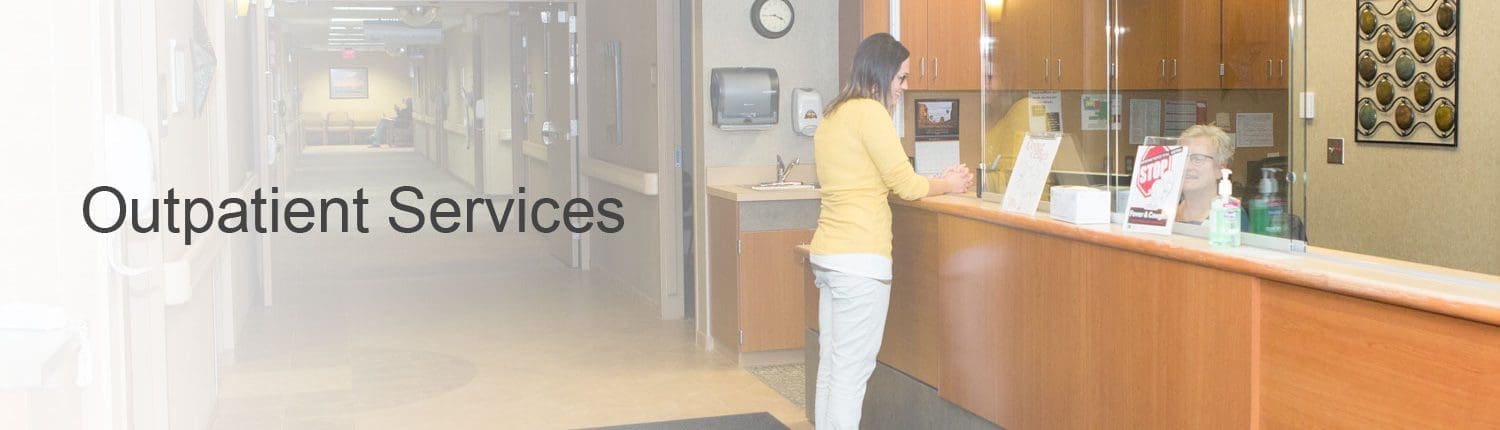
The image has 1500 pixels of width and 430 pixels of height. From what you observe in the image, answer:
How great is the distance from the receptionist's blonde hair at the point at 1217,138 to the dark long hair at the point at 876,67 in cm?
81

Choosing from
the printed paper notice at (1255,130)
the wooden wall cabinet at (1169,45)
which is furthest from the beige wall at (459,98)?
the printed paper notice at (1255,130)

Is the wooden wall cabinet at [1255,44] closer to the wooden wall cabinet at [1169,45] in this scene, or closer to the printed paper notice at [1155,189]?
the wooden wall cabinet at [1169,45]

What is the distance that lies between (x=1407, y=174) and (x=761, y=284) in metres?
2.93

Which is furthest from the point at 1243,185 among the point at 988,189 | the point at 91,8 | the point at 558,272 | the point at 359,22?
the point at 359,22

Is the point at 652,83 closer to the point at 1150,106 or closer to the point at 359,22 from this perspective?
the point at 1150,106

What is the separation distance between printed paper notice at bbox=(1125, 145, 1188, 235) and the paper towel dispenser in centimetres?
309

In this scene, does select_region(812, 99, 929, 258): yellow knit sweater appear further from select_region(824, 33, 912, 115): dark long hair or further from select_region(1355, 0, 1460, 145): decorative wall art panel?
select_region(1355, 0, 1460, 145): decorative wall art panel

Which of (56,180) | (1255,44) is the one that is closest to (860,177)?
(1255,44)

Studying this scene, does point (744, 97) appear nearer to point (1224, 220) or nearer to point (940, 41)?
point (940, 41)

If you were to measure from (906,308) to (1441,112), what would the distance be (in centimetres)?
300

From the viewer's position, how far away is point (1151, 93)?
435 cm

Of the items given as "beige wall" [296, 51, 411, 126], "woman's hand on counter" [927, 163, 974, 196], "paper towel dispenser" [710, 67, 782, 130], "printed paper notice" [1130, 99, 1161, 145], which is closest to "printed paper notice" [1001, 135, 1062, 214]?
"woman's hand on counter" [927, 163, 974, 196]

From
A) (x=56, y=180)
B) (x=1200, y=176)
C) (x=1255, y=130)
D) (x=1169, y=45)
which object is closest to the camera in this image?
(x=56, y=180)

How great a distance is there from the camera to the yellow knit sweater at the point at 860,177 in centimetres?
374
